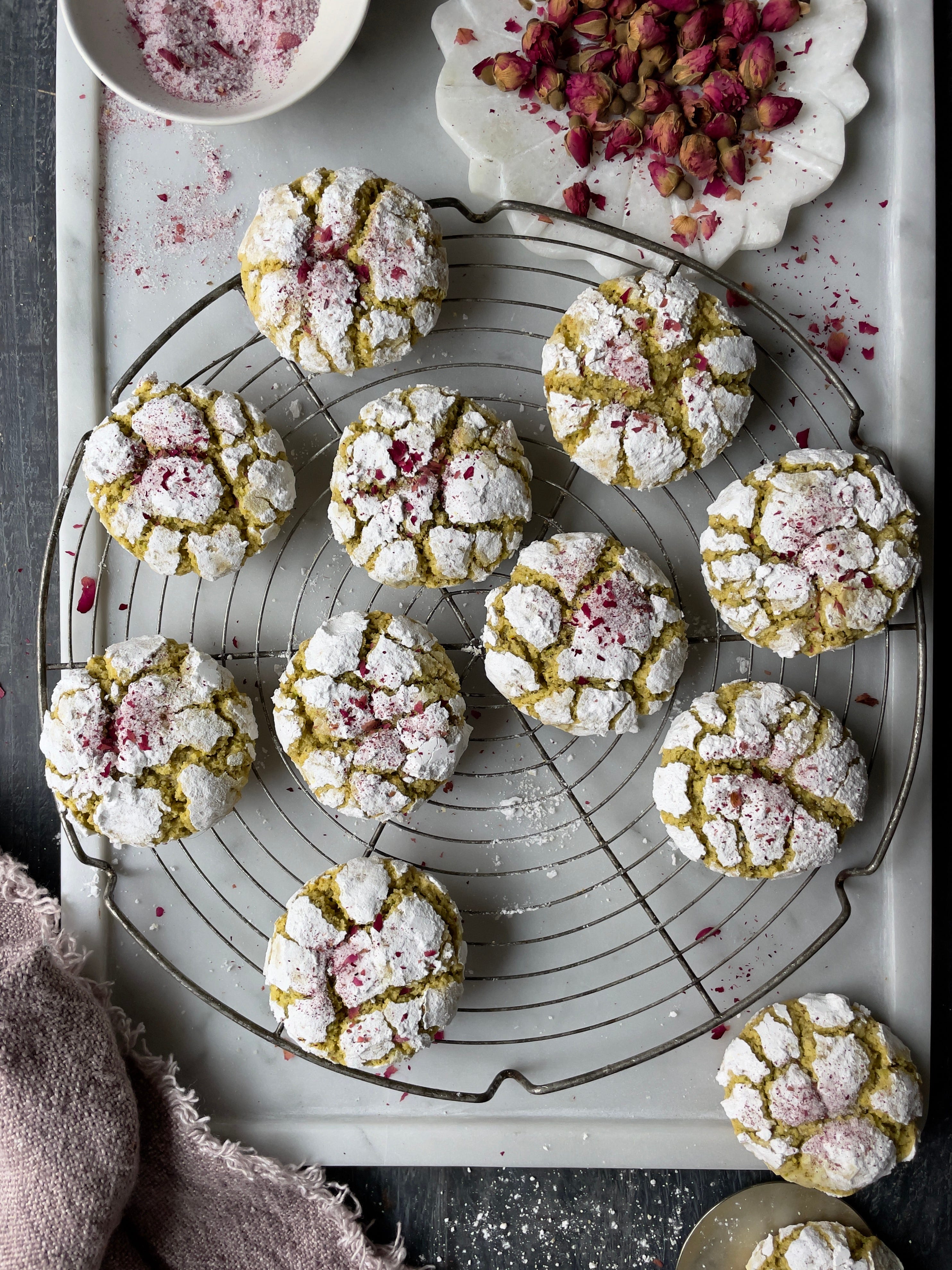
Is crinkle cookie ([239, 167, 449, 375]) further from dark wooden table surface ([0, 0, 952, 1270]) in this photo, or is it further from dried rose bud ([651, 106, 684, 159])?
dark wooden table surface ([0, 0, 952, 1270])

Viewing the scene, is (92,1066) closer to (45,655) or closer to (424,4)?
(45,655)

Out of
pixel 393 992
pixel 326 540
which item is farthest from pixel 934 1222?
pixel 326 540

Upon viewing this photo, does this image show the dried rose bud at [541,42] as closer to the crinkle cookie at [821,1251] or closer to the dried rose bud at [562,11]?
the dried rose bud at [562,11]

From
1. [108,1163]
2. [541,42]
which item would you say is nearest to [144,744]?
[108,1163]

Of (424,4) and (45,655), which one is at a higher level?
(424,4)

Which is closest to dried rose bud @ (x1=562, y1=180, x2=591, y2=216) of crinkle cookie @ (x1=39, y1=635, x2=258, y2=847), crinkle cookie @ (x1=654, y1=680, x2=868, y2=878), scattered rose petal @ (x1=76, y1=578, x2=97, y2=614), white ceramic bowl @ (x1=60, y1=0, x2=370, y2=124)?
white ceramic bowl @ (x1=60, y1=0, x2=370, y2=124)

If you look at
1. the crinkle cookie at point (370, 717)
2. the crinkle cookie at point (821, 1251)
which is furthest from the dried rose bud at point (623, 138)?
the crinkle cookie at point (821, 1251)

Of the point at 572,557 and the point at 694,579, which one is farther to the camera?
the point at 694,579
